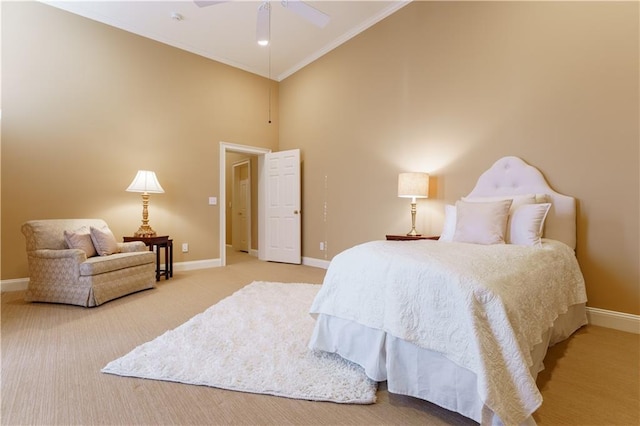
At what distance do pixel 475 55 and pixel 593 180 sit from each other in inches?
66.6

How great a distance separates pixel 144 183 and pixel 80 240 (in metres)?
1.07

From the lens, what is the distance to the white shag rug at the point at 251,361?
157cm

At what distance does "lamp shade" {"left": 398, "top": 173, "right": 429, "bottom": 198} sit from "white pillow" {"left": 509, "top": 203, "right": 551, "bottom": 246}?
1.05 metres

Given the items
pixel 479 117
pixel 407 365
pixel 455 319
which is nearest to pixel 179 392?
pixel 407 365

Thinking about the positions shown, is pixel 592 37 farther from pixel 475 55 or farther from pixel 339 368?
pixel 339 368

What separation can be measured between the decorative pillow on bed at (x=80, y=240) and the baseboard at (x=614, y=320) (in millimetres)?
4798

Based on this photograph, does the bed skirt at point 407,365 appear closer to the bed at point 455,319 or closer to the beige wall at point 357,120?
the bed at point 455,319

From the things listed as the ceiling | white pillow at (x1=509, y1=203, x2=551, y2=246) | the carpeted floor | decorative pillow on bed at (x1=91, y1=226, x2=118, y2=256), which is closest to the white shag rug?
the carpeted floor

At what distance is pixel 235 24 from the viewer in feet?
13.7

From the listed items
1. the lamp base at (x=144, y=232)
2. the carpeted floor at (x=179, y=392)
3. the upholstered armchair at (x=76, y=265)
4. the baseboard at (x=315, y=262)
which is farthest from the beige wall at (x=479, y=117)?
the upholstered armchair at (x=76, y=265)

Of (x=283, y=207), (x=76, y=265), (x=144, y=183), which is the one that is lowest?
(x=76, y=265)

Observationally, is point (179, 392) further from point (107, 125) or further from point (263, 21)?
point (107, 125)

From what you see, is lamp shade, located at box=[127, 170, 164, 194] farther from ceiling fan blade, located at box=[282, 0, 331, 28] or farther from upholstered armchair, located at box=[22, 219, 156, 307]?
ceiling fan blade, located at box=[282, 0, 331, 28]

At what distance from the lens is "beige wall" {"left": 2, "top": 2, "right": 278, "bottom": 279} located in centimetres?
346
